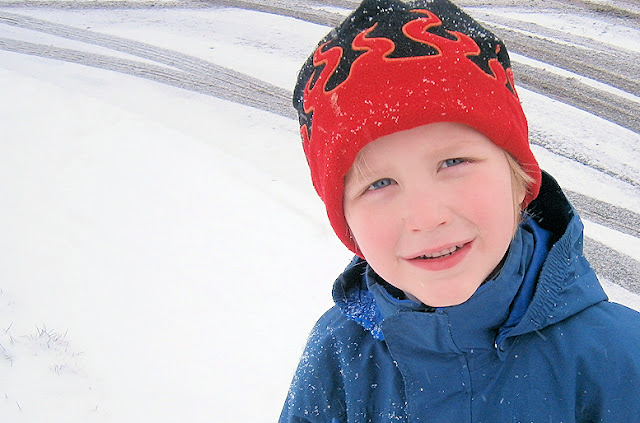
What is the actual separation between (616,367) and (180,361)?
213cm

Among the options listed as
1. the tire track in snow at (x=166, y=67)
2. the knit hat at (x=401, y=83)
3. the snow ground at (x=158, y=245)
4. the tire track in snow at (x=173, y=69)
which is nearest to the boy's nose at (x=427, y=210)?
the knit hat at (x=401, y=83)

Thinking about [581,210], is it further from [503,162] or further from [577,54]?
[503,162]

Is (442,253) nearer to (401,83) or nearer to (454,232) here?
(454,232)

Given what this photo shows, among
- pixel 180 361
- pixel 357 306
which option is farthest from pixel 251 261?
pixel 357 306

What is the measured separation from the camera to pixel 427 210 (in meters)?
1.31

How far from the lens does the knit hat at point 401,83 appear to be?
1331 millimetres

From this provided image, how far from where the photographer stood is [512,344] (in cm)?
142

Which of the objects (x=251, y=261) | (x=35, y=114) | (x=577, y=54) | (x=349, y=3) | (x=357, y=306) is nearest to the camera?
(x=357, y=306)

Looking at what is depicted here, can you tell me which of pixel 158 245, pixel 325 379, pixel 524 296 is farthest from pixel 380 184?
pixel 158 245

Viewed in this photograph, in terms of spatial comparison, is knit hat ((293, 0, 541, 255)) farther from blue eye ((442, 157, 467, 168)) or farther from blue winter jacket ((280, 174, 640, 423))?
blue winter jacket ((280, 174, 640, 423))

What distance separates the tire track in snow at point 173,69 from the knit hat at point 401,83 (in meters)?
2.54

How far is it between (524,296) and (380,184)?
46 cm

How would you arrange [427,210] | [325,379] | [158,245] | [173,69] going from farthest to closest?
[173,69] < [158,245] < [325,379] < [427,210]

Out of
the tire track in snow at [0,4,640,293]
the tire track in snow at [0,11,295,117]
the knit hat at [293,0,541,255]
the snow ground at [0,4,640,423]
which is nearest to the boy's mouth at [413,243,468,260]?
the knit hat at [293,0,541,255]
